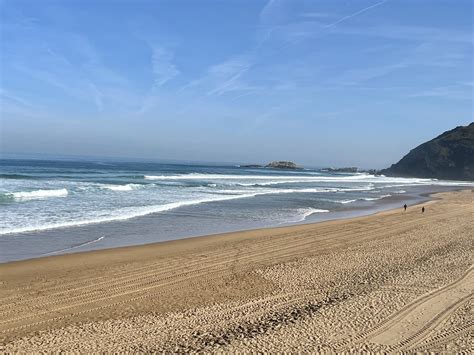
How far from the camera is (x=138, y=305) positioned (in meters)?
8.20

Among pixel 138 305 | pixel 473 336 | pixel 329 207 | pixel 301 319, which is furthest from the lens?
pixel 329 207

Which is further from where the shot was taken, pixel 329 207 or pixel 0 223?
pixel 329 207

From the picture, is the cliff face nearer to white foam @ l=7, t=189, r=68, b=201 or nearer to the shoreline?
the shoreline

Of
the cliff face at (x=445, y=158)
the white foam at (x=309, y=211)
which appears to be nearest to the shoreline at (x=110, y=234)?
the white foam at (x=309, y=211)

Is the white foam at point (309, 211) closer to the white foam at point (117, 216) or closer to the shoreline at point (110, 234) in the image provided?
the shoreline at point (110, 234)

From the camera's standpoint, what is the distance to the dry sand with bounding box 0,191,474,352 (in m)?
6.68

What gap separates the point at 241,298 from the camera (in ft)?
29.0

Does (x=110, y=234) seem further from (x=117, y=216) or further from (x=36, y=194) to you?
(x=36, y=194)

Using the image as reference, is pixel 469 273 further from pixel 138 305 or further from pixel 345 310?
pixel 138 305

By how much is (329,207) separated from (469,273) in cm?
1648

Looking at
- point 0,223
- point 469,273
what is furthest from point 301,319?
point 0,223

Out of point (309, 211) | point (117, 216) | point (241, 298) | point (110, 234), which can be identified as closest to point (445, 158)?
point (309, 211)

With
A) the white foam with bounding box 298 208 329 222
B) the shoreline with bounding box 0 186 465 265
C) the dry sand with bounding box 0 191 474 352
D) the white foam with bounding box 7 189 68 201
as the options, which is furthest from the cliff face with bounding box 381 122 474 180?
the dry sand with bounding box 0 191 474 352

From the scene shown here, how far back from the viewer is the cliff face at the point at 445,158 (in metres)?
94.6
